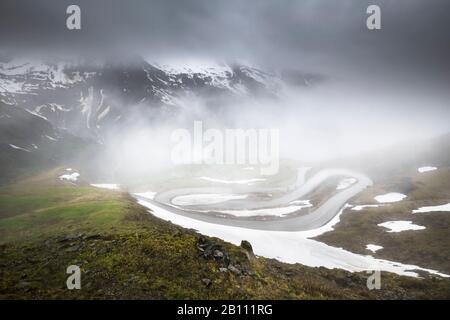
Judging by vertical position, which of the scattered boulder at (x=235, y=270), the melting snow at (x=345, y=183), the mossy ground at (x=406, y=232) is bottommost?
the mossy ground at (x=406, y=232)

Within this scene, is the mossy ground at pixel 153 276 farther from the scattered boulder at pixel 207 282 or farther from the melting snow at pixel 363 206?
the melting snow at pixel 363 206

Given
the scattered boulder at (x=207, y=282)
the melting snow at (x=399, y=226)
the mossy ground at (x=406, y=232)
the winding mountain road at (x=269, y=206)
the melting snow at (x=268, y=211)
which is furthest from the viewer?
the melting snow at (x=268, y=211)

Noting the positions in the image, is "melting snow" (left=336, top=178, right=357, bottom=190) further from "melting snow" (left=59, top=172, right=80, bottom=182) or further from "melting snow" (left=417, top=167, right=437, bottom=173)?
"melting snow" (left=59, top=172, right=80, bottom=182)

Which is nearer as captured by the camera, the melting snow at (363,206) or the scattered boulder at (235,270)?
the scattered boulder at (235,270)

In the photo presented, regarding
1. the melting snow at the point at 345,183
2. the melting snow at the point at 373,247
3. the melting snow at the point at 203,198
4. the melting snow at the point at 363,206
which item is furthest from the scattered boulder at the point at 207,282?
the melting snow at the point at 345,183

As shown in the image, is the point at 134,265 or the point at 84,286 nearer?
the point at 84,286

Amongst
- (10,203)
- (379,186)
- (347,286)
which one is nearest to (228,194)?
(379,186)

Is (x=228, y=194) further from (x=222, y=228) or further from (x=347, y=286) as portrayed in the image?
(x=347, y=286)
